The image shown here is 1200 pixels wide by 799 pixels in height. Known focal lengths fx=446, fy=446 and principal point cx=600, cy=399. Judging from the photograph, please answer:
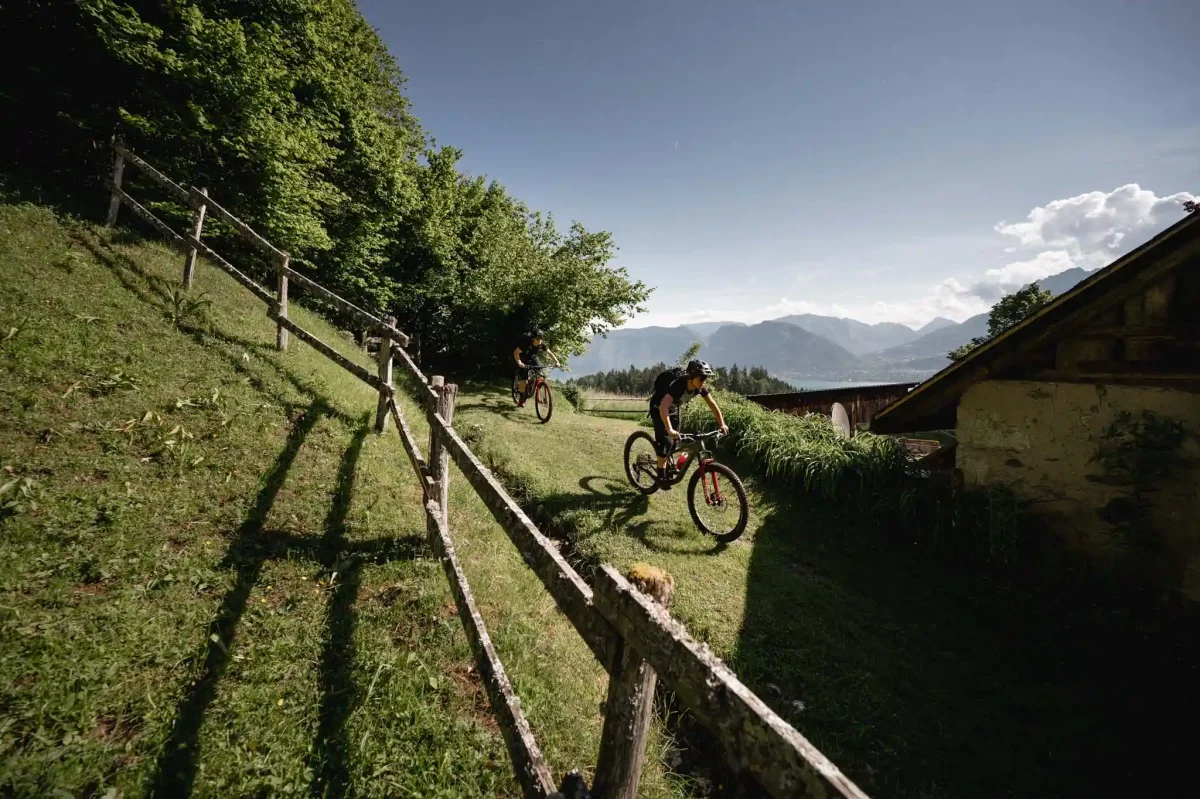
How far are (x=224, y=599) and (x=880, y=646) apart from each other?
6466mm

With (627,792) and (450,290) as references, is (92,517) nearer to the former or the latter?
(627,792)

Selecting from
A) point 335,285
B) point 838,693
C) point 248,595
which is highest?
point 335,285

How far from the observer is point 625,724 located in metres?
1.80

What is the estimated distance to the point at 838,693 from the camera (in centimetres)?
441

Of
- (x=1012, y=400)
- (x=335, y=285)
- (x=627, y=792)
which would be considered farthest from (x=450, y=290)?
(x=627, y=792)

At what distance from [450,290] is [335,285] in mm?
4510

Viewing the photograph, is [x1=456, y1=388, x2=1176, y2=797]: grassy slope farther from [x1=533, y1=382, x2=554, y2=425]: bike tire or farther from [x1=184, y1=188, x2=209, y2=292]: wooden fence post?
[x1=184, y1=188, x2=209, y2=292]: wooden fence post

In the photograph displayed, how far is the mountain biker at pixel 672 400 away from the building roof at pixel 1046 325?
304 cm

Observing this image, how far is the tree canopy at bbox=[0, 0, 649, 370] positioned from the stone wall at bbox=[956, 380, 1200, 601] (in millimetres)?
14073

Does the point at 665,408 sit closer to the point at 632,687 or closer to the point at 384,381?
the point at 384,381

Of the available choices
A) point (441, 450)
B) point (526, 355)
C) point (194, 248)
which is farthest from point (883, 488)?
point (194, 248)

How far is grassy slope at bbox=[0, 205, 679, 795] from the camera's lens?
8.21ft

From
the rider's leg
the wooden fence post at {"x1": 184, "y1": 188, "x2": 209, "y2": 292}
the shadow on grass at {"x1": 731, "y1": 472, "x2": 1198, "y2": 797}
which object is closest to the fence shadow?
the shadow on grass at {"x1": 731, "y1": 472, "x2": 1198, "y2": 797}

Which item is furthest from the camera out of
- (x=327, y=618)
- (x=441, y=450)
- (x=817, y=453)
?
(x=817, y=453)
